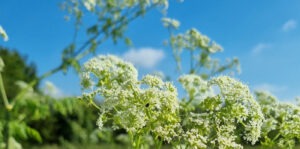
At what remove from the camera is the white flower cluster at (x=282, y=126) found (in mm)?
3982

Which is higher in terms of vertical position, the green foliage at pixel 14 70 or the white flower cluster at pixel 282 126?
the green foliage at pixel 14 70

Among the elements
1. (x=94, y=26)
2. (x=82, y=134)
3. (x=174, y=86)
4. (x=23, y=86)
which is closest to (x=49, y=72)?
(x=23, y=86)

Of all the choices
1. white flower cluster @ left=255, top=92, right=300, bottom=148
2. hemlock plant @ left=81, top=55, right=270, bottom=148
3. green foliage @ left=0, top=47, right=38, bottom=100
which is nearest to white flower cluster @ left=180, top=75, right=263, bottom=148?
hemlock plant @ left=81, top=55, right=270, bottom=148

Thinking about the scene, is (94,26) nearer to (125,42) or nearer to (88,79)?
(125,42)

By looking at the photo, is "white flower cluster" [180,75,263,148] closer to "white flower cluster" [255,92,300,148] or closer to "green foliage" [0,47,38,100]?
"white flower cluster" [255,92,300,148]

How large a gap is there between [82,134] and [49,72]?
7.13 m

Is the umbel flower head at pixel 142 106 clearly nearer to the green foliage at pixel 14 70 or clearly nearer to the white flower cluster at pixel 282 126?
the white flower cluster at pixel 282 126

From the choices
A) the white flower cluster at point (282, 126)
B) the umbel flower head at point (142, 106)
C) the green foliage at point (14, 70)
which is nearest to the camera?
the umbel flower head at point (142, 106)

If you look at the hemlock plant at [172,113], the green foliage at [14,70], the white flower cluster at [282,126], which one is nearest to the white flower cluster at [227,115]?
the hemlock plant at [172,113]

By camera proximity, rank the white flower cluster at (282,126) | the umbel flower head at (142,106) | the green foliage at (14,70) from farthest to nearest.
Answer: the green foliage at (14,70) < the white flower cluster at (282,126) < the umbel flower head at (142,106)

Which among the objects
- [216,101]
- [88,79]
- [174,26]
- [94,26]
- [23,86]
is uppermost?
[174,26]

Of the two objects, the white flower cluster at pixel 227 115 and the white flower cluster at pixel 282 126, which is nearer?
the white flower cluster at pixel 227 115

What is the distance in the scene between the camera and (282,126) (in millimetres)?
4094

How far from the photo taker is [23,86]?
18.9ft
